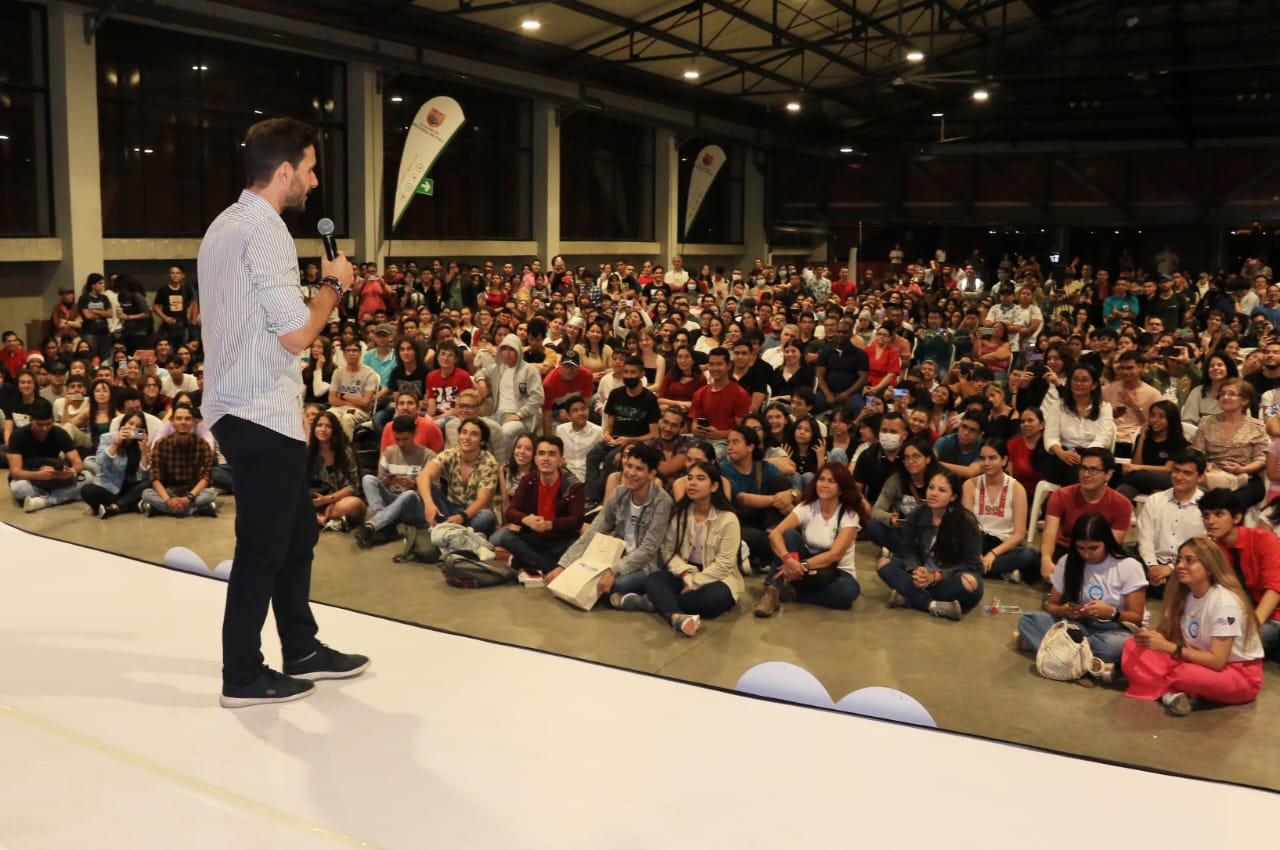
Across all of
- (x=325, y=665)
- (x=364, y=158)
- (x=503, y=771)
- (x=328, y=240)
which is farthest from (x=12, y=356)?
(x=503, y=771)

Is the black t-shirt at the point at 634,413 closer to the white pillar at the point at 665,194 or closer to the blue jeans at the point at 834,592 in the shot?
the blue jeans at the point at 834,592

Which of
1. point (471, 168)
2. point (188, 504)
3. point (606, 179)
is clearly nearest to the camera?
point (188, 504)

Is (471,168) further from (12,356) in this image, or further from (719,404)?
(719,404)

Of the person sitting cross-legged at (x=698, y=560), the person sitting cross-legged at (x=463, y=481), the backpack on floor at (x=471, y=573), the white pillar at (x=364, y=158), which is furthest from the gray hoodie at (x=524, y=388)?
the white pillar at (x=364, y=158)

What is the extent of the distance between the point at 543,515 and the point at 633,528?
72 cm

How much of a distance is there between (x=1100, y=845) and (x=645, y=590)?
3846 millimetres

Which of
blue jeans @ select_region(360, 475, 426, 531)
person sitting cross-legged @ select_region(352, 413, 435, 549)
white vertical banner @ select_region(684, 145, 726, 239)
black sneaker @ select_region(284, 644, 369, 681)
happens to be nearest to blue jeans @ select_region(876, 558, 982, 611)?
blue jeans @ select_region(360, 475, 426, 531)

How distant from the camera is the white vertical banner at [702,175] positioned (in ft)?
72.9

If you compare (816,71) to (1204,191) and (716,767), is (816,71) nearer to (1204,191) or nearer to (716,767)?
(1204,191)

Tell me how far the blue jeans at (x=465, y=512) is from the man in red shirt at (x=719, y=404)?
1.85 m

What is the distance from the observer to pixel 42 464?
822 centimetres

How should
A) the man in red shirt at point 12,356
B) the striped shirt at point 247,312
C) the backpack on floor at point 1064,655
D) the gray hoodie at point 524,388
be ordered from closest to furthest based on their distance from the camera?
the striped shirt at point 247,312, the backpack on floor at point 1064,655, the gray hoodie at point 524,388, the man in red shirt at point 12,356

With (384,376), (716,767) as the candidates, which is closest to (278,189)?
(716,767)

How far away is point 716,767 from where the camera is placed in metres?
2.29
